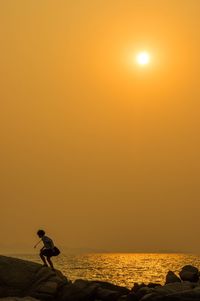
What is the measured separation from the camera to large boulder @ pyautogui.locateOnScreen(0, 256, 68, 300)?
32406 millimetres

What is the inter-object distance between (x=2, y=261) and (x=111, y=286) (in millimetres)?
7088

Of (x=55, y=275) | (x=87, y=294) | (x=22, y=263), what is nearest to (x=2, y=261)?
(x=22, y=263)

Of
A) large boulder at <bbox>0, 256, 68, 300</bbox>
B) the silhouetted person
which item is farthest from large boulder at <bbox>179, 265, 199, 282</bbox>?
the silhouetted person

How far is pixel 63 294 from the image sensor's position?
32.2 metres

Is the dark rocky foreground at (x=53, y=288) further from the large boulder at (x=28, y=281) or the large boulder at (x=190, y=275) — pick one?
the large boulder at (x=190, y=275)

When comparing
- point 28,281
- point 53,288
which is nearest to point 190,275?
point 53,288

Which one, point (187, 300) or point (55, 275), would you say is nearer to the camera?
point (187, 300)

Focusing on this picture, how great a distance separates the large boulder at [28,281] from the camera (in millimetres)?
32406

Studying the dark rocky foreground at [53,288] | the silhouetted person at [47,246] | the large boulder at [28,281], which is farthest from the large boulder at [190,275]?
the silhouetted person at [47,246]

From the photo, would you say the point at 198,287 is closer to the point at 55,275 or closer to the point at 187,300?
the point at 187,300

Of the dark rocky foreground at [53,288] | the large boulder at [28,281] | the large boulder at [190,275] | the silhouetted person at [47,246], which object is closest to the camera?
the dark rocky foreground at [53,288]

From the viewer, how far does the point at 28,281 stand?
3303 cm

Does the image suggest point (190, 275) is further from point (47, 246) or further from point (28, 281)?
point (28, 281)

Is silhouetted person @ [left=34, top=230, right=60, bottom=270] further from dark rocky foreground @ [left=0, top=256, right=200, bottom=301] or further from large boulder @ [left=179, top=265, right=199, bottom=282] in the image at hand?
large boulder @ [left=179, top=265, right=199, bottom=282]
